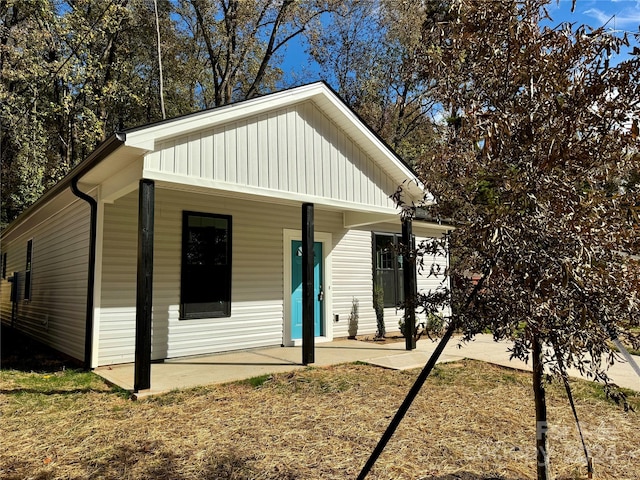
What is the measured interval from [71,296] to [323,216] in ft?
15.6

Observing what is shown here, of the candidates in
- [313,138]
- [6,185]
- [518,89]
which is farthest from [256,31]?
[518,89]

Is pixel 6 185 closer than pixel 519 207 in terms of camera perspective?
No

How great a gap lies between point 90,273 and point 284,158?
3263 millimetres

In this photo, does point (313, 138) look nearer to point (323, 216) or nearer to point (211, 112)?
point (211, 112)

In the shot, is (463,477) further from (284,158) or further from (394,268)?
(394,268)

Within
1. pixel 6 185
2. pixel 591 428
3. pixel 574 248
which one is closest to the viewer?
pixel 574 248

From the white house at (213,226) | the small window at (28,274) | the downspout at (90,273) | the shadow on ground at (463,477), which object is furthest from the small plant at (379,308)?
the small window at (28,274)

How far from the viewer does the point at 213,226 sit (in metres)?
7.39

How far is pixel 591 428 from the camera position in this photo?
375cm

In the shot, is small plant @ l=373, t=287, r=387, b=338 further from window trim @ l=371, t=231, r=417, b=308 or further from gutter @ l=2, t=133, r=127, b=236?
gutter @ l=2, t=133, r=127, b=236

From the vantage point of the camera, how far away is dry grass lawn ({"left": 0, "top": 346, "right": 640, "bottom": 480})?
3.01 m

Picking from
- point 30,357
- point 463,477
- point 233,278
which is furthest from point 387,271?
point 463,477

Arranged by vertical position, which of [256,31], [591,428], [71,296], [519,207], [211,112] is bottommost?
[591,428]

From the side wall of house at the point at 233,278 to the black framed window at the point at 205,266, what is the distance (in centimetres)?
11
